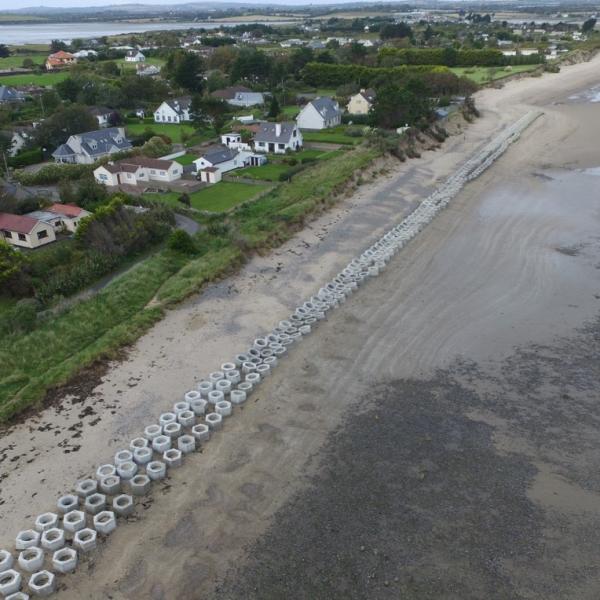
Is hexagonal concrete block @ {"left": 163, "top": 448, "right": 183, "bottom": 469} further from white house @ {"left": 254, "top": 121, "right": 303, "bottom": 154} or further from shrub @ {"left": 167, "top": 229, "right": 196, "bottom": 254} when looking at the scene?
white house @ {"left": 254, "top": 121, "right": 303, "bottom": 154}

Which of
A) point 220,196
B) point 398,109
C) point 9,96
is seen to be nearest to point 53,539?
point 220,196

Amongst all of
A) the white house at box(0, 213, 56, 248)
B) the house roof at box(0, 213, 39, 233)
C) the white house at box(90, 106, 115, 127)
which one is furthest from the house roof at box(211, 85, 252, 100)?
the white house at box(0, 213, 56, 248)

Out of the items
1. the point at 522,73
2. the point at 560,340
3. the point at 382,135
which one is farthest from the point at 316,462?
the point at 522,73

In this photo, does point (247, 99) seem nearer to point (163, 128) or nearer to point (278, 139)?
point (163, 128)

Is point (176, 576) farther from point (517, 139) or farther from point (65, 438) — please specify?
point (517, 139)

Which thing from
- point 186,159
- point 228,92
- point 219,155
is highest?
point 219,155

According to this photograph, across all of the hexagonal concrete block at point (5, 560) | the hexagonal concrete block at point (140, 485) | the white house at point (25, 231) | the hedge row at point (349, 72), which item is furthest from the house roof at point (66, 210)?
the hedge row at point (349, 72)

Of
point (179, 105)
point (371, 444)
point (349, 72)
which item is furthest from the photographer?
point (349, 72)
